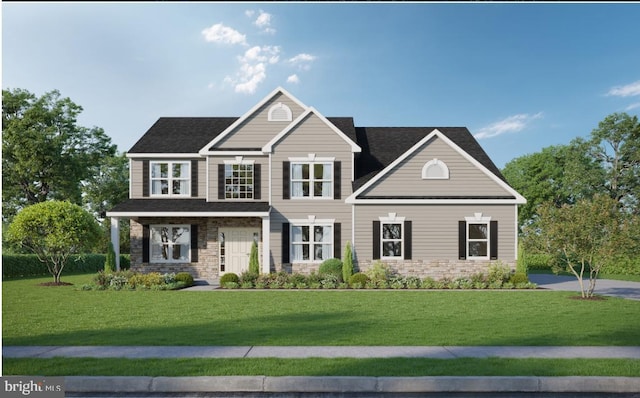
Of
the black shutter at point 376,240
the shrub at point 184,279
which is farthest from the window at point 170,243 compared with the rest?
the black shutter at point 376,240

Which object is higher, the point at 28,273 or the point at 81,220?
the point at 81,220

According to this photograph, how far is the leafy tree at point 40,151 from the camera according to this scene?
126 feet

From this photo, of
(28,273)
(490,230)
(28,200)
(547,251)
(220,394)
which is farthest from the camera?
(28,200)

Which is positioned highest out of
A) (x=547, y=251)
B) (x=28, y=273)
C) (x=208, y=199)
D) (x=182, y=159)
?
(x=182, y=159)

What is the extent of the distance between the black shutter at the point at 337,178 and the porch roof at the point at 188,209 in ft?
10.3

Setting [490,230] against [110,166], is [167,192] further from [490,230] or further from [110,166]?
[110,166]

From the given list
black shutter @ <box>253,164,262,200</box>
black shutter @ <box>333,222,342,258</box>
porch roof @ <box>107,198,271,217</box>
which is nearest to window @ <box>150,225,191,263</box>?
porch roof @ <box>107,198,271,217</box>

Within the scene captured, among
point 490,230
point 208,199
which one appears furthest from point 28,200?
point 490,230

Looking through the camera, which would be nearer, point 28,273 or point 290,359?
point 290,359

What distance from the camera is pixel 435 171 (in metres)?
22.3

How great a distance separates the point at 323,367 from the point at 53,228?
19.9 metres

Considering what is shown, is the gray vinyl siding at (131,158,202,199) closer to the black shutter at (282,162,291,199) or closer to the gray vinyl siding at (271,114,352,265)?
the gray vinyl siding at (271,114,352,265)

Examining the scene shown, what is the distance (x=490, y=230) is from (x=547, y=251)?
4.77m

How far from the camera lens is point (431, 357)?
8.09m
